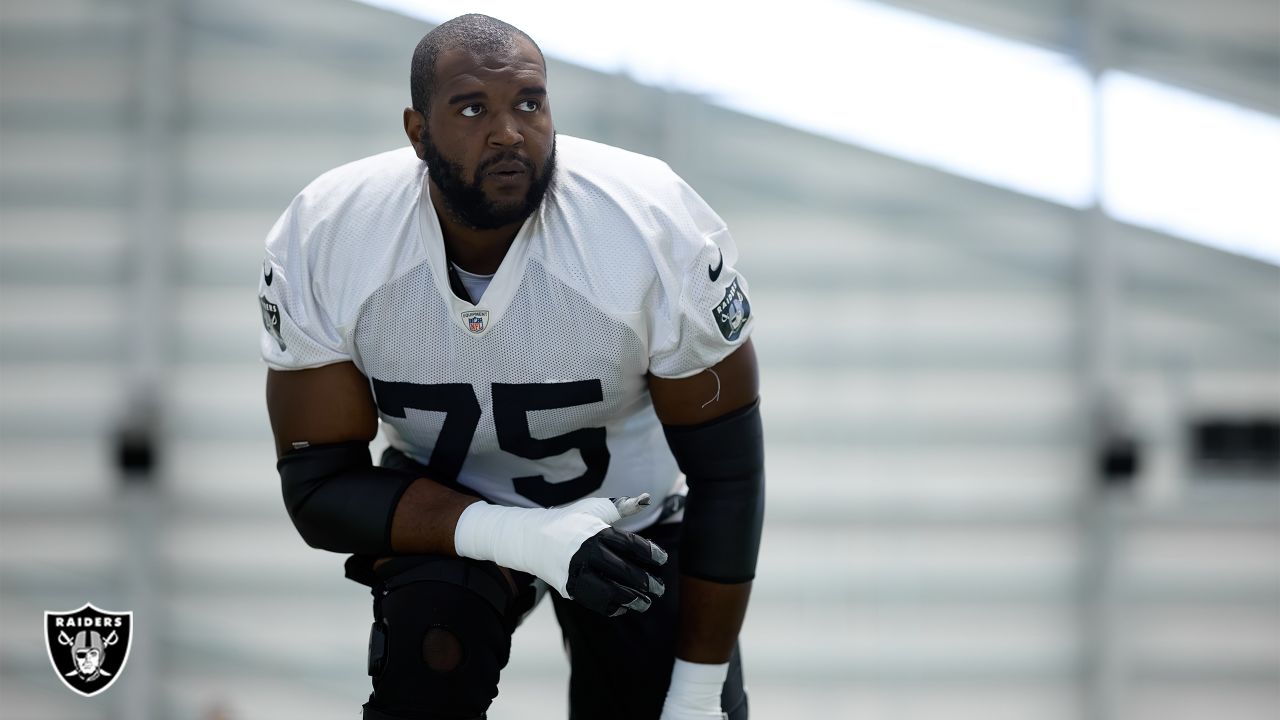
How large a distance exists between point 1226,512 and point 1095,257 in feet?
3.22

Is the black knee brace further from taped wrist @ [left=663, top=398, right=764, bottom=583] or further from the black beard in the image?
the black beard

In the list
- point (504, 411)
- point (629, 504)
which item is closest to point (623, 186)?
point (504, 411)

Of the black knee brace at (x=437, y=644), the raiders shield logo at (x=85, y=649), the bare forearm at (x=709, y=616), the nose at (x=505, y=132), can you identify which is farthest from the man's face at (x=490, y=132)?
the raiders shield logo at (x=85, y=649)

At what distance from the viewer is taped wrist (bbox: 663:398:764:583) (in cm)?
207

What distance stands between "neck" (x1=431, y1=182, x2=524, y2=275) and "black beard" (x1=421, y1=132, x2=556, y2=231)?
19 mm

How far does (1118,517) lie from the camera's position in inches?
153

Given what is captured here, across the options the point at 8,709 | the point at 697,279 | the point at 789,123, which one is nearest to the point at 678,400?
the point at 697,279

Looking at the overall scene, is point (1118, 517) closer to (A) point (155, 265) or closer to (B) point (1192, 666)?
(B) point (1192, 666)

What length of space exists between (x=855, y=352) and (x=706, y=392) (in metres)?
1.95

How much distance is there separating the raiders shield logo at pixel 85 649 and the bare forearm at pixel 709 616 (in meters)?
1.38

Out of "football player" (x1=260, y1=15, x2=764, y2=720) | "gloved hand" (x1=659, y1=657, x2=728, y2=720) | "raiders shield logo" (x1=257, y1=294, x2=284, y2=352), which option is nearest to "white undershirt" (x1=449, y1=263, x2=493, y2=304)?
"football player" (x1=260, y1=15, x2=764, y2=720)

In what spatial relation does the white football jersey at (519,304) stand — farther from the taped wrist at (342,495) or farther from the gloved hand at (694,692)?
the gloved hand at (694,692)

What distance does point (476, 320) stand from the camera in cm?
202

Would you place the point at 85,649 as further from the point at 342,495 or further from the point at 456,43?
the point at 456,43
